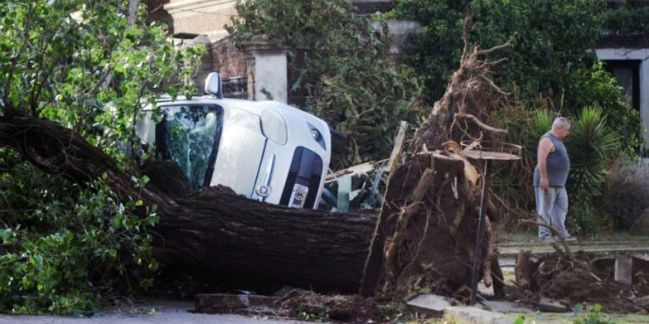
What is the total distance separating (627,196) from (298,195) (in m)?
7.48

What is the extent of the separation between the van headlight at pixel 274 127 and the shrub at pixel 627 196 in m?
7.40

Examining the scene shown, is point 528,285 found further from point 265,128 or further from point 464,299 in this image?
point 265,128

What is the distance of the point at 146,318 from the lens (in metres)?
9.80

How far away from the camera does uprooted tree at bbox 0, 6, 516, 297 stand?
1031 centimetres

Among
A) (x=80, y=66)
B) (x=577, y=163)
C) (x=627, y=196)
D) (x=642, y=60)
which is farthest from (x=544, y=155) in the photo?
(x=642, y=60)

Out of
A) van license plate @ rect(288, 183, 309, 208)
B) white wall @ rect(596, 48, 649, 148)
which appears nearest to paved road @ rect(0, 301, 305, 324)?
van license plate @ rect(288, 183, 309, 208)

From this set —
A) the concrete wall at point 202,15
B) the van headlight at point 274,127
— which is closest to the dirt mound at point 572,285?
the van headlight at point 274,127

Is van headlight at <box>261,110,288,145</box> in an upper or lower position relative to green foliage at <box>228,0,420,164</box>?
lower

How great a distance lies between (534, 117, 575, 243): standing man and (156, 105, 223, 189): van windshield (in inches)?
196

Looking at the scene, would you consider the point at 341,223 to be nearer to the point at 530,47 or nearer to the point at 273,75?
the point at 273,75

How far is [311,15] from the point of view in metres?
19.1

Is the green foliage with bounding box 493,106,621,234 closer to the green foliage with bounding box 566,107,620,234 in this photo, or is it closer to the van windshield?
the green foliage with bounding box 566,107,620,234

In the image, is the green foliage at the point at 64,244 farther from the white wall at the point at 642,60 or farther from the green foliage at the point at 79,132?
the white wall at the point at 642,60

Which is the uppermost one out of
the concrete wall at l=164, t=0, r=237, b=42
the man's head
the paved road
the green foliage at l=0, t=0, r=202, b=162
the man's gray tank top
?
the concrete wall at l=164, t=0, r=237, b=42
